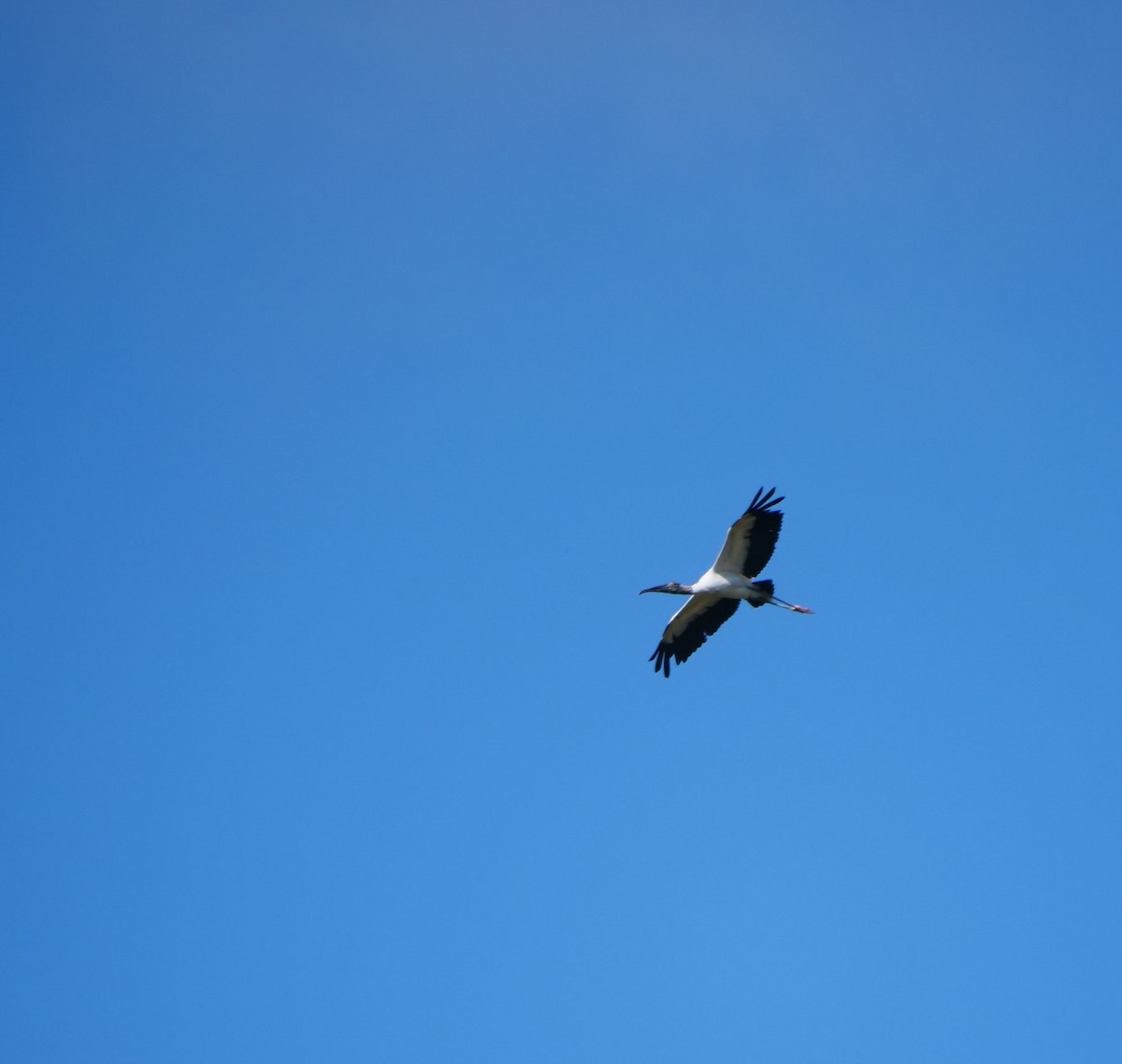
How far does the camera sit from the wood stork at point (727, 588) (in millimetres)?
29000

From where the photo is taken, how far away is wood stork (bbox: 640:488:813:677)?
95.1 ft

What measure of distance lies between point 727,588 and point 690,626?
180 centimetres

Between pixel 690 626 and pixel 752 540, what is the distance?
3.25m

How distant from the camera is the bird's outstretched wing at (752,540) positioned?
2889cm

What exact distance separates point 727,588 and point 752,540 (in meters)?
1.48

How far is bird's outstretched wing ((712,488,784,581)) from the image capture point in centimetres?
2889

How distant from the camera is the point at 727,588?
30359 millimetres

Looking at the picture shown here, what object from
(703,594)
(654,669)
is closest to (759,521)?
(703,594)

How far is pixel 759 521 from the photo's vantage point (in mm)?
28969

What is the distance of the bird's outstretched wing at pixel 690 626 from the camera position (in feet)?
103

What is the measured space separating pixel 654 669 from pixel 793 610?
3.26m

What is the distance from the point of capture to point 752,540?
2933 cm

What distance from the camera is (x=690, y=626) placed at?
1251 inches

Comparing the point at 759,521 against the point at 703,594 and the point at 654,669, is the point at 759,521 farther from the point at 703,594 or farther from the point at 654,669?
the point at 654,669
